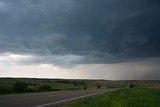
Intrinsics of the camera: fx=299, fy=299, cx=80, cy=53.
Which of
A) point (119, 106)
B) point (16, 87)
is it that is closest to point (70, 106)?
point (119, 106)

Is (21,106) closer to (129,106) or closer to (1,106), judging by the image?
(1,106)

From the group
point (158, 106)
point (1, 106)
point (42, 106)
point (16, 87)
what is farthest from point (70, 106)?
point (16, 87)

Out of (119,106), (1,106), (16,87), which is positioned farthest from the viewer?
(16,87)

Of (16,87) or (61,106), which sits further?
(16,87)

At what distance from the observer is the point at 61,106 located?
21.4m

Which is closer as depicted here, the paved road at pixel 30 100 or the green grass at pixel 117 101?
the paved road at pixel 30 100

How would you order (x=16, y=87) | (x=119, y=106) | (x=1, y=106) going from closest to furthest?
(x=1, y=106), (x=119, y=106), (x=16, y=87)

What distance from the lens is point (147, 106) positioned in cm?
2216

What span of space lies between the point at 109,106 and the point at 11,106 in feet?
23.3

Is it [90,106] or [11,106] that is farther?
[90,106]

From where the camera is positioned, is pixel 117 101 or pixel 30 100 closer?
pixel 30 100

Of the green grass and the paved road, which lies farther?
the green grass

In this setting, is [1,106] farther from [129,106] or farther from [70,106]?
[129,106]

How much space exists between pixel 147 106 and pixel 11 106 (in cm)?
983
